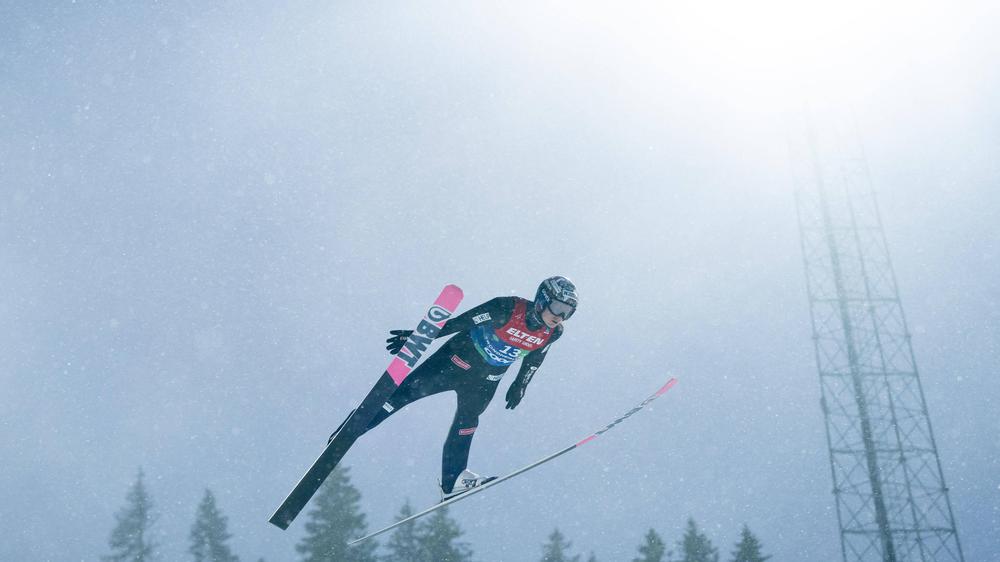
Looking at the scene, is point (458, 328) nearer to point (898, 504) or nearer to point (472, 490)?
point (472, 490)

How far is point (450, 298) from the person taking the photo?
7934 millimetres

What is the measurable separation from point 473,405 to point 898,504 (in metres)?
16.9

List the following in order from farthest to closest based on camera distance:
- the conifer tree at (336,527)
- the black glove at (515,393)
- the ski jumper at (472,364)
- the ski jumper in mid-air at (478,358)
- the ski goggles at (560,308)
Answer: the conifer tree at (336,527) → the black glove at (515,393) → the ski jumper at (472,364) → the ski jumper in mid-air at (478,358) → the ski goggles at (560,308)

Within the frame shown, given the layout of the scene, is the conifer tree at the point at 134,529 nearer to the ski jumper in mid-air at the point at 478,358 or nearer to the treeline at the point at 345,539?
the treeline at the point at 345,539

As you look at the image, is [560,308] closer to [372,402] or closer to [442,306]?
[442,306]

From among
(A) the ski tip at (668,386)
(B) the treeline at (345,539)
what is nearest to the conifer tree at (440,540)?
(B) the treeline at (345,539)

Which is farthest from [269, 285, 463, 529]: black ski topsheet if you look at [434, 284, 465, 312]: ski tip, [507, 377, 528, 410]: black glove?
[507, 377, 528, 410]: black glove

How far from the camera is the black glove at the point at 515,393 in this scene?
836cm

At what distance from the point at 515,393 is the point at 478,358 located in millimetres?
637

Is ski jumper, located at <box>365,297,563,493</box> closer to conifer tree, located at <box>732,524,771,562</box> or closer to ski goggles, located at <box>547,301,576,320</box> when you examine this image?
ski goggles, located at <box>547,301,576,320</box>

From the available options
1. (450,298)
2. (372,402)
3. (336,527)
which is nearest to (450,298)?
(450,298)

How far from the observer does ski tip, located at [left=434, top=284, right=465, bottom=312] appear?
7.89 meters

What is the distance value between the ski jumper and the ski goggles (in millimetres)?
323

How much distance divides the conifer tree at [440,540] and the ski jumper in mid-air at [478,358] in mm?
20721
